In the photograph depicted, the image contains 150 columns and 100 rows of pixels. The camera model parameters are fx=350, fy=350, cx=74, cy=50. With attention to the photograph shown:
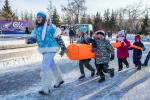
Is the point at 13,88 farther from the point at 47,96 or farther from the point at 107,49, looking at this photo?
the point at 107,49

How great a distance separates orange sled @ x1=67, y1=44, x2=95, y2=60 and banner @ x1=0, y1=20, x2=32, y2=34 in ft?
94.2

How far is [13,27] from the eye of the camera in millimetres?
37062

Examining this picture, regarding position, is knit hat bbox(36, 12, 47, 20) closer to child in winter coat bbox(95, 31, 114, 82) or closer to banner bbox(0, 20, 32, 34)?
child in winter coat bbox(95, 31, 114, 82)

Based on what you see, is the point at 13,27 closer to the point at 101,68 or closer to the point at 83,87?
the point at 101,68

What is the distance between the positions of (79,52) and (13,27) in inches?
1158

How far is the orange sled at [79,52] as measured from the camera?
835cm

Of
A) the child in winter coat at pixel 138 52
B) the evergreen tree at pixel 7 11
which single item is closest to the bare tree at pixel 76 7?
the evergreen tree at pixel 7 11

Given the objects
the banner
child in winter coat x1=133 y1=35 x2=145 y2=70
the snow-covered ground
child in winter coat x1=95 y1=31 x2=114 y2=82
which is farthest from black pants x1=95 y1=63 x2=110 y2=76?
the banner

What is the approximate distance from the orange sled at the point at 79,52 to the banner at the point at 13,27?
28706 mm

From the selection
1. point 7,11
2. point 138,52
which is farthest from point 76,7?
point 138,52

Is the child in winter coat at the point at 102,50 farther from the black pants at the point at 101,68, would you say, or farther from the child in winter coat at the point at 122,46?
the child in winter coat at the point at 122,46

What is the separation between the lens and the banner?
36578 mm

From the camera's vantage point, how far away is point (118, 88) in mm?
7582

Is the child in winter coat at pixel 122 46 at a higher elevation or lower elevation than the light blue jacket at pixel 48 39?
lower
